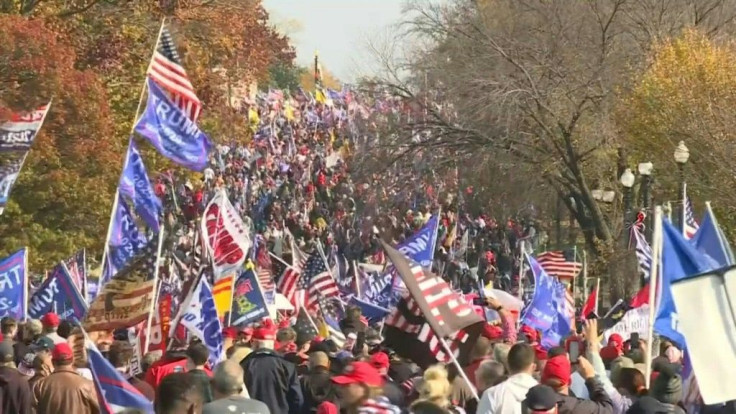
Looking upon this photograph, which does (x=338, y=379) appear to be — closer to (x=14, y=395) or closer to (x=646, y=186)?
(x=14, y=395)

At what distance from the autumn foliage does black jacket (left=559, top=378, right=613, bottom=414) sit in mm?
17621

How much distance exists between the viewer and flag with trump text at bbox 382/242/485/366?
10148 mm

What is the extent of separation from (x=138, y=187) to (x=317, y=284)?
336 cm

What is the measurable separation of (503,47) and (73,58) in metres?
15.3

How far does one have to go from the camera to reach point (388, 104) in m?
45.8

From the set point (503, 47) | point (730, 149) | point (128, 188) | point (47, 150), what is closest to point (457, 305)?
point (128, 188)

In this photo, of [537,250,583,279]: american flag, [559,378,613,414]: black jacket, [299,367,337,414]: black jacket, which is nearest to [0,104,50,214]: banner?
[537,250,583,279]: american flag

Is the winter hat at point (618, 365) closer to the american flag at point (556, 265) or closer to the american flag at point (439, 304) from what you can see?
the american flag at point (439, 304)

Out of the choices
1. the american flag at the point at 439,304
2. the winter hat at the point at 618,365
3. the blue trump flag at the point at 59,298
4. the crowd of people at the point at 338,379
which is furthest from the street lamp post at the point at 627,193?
the american flag at the point at 439,304

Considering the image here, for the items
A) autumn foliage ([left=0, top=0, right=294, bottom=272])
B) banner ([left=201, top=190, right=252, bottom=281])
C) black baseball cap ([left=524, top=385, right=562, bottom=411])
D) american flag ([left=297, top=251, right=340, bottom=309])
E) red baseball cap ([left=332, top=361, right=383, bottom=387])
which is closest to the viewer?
black baseball cap ([left=524, top=385, right=562, bottom=411])

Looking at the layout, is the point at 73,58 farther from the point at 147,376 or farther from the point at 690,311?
the point at 690,311

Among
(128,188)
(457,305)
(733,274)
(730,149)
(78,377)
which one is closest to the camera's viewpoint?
(733,274)

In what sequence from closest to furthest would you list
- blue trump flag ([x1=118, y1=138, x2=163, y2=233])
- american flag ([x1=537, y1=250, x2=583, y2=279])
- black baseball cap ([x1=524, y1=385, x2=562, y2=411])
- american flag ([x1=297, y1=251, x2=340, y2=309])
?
black baseball cap ([x1=524, y1=385, x2=562, y2=411]), blue trump flag ([x1=118, y1=138, x2=163, y2=233]), american flag ([x1=297, y1=251, x2=340, y2=309]), american flag ([x1=537, y1=250, x2=583, y2=279])

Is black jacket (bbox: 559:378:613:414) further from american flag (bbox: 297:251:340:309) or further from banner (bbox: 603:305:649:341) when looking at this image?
american flag (bbox: 297:251:340:309)
